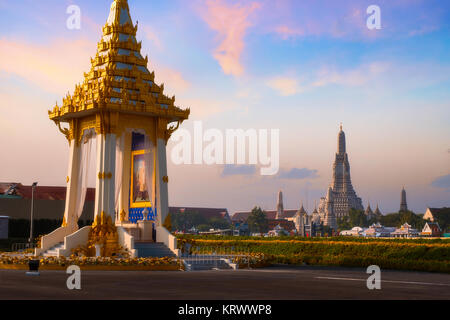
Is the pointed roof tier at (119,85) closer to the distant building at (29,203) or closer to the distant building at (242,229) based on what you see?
the distant building at (29,203)

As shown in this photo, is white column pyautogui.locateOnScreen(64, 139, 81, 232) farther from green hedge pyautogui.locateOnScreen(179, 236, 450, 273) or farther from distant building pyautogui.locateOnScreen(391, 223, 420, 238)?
distant building pyautogui.locateOnScreen(391, 223, 420, 238)

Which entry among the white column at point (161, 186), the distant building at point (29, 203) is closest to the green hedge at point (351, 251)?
the white column at point (161, 186)

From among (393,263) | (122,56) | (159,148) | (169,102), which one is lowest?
(393,263)

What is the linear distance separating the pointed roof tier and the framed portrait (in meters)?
3.24

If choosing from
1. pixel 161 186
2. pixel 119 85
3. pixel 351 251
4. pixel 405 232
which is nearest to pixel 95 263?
pixel 161 186

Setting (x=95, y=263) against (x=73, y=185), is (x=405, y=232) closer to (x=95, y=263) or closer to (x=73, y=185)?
(x=73, y=185)

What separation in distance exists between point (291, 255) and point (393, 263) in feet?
24.2

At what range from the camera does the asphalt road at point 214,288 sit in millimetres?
17781

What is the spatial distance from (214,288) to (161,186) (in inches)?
670

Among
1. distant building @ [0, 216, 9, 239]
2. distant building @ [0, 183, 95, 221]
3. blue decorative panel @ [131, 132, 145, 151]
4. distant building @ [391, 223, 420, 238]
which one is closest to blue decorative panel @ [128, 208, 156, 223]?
blue decorative panel @ [131, 132, 145, 151]

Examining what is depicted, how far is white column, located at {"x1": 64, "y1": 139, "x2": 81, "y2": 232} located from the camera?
3747 centimetres

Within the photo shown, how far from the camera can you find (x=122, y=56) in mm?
37219

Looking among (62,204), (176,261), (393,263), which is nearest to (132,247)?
(176,261)
